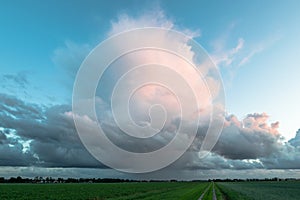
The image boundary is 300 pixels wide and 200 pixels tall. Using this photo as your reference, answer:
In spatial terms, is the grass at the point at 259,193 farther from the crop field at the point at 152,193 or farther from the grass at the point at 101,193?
the grass at the point at 101,193

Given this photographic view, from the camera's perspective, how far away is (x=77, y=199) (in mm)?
41406

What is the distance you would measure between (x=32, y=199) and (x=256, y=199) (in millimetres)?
32436

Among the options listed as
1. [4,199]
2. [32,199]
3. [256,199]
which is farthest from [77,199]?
[256,199]

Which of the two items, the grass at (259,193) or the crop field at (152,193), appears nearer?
the grass at (259,193)

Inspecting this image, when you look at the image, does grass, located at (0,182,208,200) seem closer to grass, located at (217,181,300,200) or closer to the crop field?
the crop field

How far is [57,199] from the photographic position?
4106cm

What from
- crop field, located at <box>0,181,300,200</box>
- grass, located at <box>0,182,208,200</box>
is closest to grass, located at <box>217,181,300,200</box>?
crop field, located at <box>0,181,300,200</box>

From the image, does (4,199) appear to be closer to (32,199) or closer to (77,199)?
(32,199)

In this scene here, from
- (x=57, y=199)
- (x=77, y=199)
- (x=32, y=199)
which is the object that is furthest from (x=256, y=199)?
(x=32, y=199)

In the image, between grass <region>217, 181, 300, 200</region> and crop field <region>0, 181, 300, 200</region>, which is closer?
grass <region>217, 181, 300, 200</region>

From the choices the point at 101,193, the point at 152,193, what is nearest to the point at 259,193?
the point at 152,193

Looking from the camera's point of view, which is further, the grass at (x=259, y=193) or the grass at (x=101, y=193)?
the grass at (x=101, y=193)

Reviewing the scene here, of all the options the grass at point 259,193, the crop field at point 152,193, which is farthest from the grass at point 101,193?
the grass at point 259,193

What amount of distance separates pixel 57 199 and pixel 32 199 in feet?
11.8
